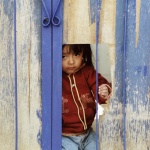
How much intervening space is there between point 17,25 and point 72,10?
24 centimetres

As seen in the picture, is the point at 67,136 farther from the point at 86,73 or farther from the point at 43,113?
the point at 86,73

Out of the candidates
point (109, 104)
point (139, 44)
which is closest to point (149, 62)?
point (139, 44)

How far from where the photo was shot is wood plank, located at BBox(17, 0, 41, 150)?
1.98m

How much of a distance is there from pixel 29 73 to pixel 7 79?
0.10 m

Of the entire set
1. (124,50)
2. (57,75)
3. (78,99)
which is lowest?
(78,99)

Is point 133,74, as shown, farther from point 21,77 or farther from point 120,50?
point 21,77

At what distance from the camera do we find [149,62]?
1952mm

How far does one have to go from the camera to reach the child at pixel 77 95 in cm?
204

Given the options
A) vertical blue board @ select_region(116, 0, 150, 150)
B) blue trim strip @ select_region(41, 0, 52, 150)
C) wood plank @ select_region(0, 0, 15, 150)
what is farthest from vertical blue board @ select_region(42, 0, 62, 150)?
vertical blue board @ select_region(116, 0, 150, 150)

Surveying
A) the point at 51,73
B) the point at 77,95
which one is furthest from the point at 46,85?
the point at 77,95

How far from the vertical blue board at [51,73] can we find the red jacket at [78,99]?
6 centimetres

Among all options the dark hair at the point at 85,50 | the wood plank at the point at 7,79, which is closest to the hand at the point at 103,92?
the dark hair at the point at 85,50

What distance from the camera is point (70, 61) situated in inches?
80.0

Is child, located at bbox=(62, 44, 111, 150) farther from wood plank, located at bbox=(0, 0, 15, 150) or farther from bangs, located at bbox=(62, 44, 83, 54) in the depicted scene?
wood plank, located at bbox=(0, 0, 15, 150)
